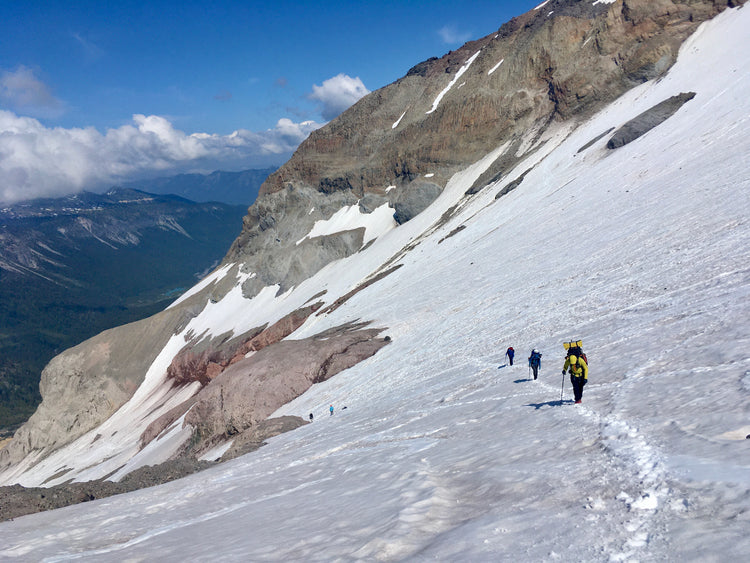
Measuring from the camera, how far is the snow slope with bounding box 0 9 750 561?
17.2ft

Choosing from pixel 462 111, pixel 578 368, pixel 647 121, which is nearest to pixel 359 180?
pixel 462 111

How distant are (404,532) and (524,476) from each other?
1821 mm

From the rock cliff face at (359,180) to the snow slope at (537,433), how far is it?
86.2 ft

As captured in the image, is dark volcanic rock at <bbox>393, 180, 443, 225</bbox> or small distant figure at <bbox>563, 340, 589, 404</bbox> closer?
small distant figure at <bbox>563, 340, 589, 404</bbox>

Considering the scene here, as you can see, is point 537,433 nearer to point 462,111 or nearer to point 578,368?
point 578,368

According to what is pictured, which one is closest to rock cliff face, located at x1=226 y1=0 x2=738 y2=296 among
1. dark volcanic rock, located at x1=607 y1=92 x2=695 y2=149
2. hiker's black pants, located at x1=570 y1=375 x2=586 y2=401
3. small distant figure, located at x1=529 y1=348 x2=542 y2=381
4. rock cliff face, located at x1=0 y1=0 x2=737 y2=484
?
rock cliff face, located at x1=0 y1=0 x2=737 y2=484

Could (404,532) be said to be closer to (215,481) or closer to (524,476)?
(524,476)

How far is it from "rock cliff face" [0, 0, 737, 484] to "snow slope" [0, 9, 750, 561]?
26.3 meters

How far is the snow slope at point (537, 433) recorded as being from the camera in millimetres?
5254

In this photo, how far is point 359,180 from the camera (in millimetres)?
91625

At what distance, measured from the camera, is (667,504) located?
497 cm

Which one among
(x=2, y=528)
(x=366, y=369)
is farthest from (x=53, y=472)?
(x=2, y=528)

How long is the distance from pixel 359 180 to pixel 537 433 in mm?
85804

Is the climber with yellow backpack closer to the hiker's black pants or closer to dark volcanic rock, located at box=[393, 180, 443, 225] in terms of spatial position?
the hiker's black pants
